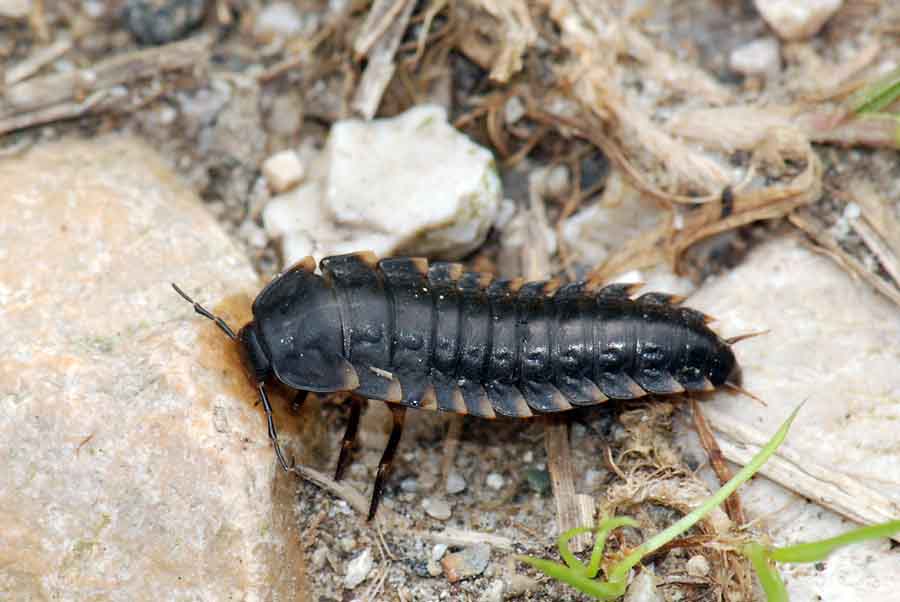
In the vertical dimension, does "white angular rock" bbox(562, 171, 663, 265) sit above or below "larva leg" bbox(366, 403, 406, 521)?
above

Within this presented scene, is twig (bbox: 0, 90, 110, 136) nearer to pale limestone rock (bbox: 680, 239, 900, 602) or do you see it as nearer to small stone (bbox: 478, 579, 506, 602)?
small stone (bbox: 478, 579, 506, 602)

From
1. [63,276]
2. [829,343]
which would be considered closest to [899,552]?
[829,343]

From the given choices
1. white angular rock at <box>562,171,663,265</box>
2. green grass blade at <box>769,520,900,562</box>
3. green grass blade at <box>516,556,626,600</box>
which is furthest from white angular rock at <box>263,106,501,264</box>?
green grass blade at <box>769,520,900,562</box>

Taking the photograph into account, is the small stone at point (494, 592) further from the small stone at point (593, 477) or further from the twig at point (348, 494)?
the small stone at point (593, 477)

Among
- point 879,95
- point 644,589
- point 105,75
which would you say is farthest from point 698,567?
point 105,75

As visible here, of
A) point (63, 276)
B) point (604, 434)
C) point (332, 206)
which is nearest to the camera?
point (63, 276)

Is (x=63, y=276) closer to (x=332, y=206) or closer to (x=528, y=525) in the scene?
(x=332, y=206)

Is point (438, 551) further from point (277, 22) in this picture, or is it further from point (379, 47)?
point (277, 22)

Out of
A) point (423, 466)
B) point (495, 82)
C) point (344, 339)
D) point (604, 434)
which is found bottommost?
point (423, 466)
